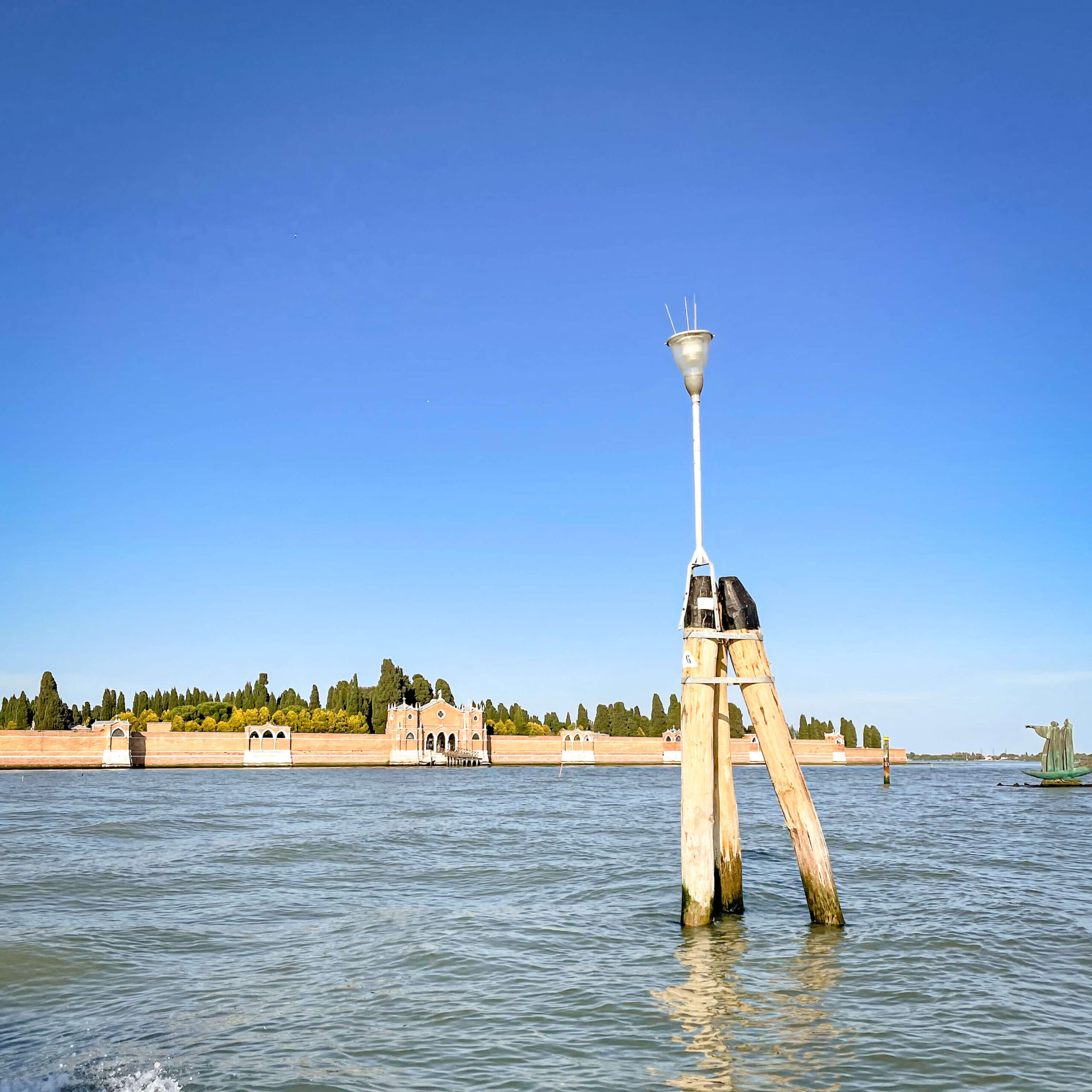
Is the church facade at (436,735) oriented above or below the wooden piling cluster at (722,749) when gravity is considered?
below

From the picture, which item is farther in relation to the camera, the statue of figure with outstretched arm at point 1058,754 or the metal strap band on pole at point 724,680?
the statue of figure with outstretched arm at point 1058,754

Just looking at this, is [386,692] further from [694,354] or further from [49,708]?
[694,354]

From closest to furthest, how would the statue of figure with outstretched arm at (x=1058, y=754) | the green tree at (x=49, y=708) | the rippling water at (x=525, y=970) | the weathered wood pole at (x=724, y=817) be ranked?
1. the rippling water at (x=525, y=970)
2. the weathered wood pole at (x=724, y=817)
3. the statue of figure with outstretched arm at (x=1058, y=754)
4. the green tree at (x=49, y=708)

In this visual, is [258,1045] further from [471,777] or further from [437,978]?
[471,777]

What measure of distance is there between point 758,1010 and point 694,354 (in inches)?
265

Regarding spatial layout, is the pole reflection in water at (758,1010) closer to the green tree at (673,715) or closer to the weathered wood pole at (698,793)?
the weathered wood pole at (698,793)

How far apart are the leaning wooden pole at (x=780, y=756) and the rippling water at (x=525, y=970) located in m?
0.51

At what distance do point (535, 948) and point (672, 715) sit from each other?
96.8 m

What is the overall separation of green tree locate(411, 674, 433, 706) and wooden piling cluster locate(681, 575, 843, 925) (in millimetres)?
85963

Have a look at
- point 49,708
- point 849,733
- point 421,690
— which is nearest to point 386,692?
point 421,690

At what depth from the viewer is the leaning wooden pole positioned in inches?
374

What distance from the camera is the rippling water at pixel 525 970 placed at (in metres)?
6.18

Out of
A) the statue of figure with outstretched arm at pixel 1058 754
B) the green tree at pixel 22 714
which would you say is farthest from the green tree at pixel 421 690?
the statue of figure with outstretched arm at pixel 1058 754

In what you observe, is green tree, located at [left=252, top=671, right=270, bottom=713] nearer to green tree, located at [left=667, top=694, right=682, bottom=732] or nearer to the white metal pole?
green tree, located at [left=667, top=694, right=682, bottom=732]
